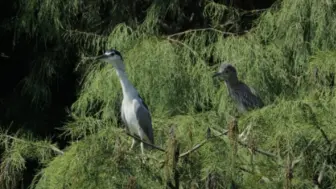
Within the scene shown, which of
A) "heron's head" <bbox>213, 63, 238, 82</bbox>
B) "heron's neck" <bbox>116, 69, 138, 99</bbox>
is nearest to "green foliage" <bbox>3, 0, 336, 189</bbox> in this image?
"heron's head" <bbox>213, 63, 238, 82</bbox>

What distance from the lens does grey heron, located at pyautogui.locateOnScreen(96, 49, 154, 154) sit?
375 cm

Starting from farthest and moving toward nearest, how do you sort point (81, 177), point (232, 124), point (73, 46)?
point (73, 46) < point (81, 177) < point (232, 124)

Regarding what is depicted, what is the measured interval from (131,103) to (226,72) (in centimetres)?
50

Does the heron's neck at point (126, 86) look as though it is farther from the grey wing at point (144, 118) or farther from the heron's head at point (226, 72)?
the heron's head at point (226, 72)

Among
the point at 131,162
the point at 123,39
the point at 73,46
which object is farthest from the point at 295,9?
the point at 131,162

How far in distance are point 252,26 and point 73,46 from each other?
929mm

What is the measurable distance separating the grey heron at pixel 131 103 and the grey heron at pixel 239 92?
18.3 inches

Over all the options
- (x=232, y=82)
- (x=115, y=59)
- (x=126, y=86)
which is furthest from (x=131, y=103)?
(x=232, y=82)

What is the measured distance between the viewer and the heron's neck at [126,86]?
3.78 metres

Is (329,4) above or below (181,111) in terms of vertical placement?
above

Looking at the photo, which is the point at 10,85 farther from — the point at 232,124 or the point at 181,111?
the point at 232,124

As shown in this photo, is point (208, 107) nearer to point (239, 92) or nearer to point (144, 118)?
point (239, 92)

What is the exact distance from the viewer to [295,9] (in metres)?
4.05

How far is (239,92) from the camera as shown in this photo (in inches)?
165
